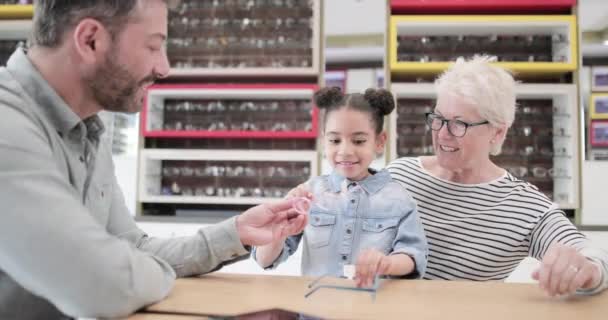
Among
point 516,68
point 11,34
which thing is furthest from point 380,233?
point 11,34

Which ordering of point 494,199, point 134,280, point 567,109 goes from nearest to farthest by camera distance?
point 134,280
point 494,199
point 567,109

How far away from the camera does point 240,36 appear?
9.51 ft

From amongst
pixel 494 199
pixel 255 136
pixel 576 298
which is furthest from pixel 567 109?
pixel 576 298

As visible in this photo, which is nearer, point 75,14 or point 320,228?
point 75,14

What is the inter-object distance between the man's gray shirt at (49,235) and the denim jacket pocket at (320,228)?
0.58 metres

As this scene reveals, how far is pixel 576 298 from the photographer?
0.82m

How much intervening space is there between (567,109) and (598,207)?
62 centimetres

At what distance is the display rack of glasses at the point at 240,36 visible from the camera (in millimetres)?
2801

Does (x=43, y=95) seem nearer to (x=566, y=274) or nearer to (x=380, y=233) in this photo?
(x=380, y=233)

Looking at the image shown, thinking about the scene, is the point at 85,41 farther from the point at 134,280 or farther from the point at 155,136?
the point at 155,136

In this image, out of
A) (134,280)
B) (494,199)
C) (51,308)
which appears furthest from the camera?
(494,199)

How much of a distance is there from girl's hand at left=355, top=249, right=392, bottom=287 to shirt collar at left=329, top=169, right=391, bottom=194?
0.38 m

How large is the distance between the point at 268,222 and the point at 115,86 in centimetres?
43

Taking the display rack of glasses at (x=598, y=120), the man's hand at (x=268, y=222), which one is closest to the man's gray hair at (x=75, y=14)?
the man's hand at (x=268, y=222)
